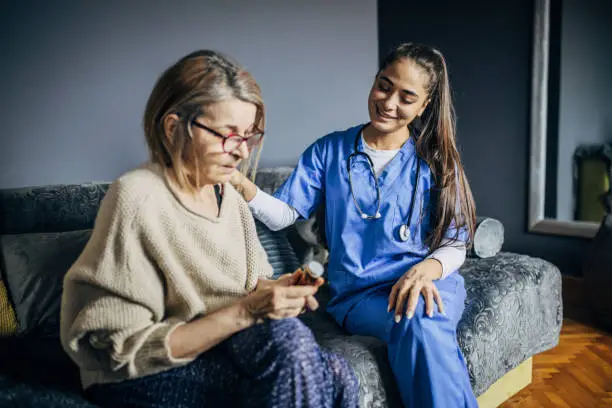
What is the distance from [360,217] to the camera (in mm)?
1532

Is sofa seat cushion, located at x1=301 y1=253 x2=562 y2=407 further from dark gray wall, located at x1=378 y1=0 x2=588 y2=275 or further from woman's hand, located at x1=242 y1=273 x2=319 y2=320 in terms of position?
dark gray wall, located at x1=378 y1=0 x2=588 y2=275

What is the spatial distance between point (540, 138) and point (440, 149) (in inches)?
61.3

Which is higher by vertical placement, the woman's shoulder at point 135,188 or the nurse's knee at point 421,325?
the woman's shoulder at point 135,188

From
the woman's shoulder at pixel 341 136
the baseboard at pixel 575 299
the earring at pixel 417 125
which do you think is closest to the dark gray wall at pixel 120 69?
the woman's shoulder at pixel 341 136

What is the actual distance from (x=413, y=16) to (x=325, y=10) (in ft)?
3.72

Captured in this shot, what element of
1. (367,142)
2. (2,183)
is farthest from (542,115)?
(2,183)

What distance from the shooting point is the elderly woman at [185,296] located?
3.13 feet

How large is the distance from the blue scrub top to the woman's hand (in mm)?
506

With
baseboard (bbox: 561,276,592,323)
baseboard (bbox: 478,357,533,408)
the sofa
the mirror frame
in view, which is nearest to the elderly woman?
the sofa

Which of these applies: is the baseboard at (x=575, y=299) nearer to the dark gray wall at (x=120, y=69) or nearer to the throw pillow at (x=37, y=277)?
the dark gray wall at (x=120, y=69)

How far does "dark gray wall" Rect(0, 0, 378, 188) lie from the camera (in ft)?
5.92

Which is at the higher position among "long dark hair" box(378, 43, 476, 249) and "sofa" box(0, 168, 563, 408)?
"long dark hair" box(378, 43, 476, 249)

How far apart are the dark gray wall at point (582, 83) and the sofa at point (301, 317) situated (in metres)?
1.18

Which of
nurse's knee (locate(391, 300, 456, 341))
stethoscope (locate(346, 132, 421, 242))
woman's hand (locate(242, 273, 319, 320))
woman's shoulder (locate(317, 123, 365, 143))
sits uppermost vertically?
woman's shoulder (locate(317, 123, 365, 143))
